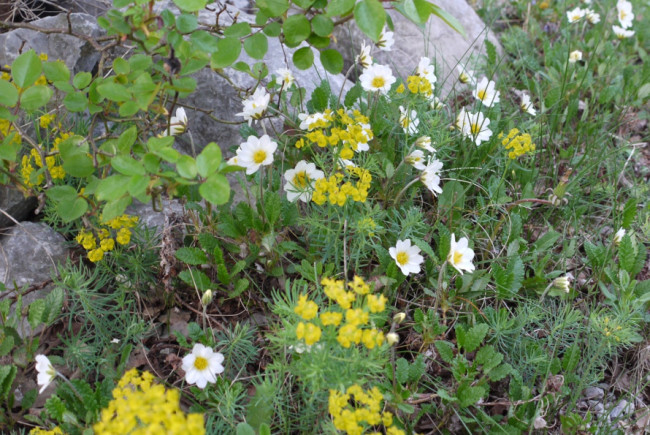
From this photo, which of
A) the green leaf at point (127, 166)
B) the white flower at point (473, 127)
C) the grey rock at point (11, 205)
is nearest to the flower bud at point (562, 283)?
the white flower at point (473, 127)

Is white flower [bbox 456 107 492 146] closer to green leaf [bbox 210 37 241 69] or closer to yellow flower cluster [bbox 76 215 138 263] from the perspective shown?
green leaf [bbox 210 37 241 69]

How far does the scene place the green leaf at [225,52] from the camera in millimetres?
1784

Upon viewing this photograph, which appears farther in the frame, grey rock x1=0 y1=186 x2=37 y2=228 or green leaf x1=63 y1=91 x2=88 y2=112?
grey rock x1=0 y1=186 x2=37 y2=228

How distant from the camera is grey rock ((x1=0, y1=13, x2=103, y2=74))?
101 inches

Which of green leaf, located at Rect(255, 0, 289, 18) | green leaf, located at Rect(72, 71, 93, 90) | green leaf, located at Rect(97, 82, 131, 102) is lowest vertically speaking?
green leaf, located at Rect(72, 71, 93, 90)

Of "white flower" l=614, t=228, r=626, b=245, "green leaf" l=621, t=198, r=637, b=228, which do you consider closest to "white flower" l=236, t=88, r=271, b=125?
"white flower" l=614, t=228, r=626, b=245

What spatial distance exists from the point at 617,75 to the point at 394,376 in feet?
9.28

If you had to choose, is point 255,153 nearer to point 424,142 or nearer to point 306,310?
point 424,142

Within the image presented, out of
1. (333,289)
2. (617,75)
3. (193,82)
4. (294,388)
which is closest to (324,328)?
(333,289)

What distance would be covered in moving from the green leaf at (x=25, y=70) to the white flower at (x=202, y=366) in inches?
39.7

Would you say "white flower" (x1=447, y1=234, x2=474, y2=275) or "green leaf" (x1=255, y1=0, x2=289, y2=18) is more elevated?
"green leaf" (x1=255, y1=0, x2=289, y2=18)

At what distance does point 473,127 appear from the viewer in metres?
2.56

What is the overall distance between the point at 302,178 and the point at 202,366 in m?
0.77

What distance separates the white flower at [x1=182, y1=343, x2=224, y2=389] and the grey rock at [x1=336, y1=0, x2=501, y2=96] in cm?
224
